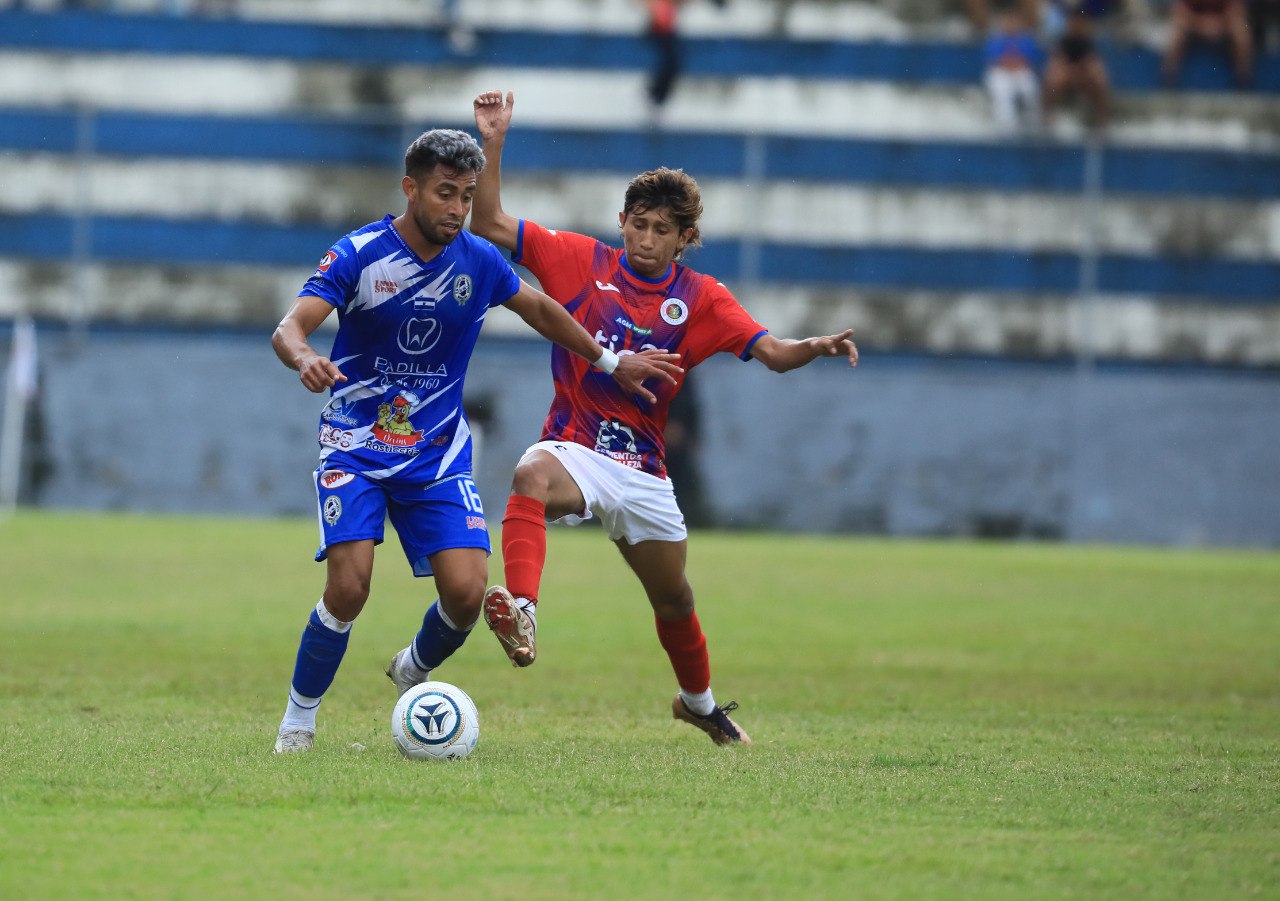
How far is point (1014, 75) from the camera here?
2623 cm

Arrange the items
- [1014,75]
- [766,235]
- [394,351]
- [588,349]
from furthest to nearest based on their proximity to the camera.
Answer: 1. [1014,75]
2. [766,235]
3. [588,349]
4. [394,351]

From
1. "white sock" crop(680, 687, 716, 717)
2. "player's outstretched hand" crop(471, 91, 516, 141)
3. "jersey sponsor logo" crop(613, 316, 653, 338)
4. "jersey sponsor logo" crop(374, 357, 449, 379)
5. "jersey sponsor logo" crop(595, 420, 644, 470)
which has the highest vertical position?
"player's outstretched hand" crop(471, 91, 516, 141)

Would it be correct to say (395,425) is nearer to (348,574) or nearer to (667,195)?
(348,574)

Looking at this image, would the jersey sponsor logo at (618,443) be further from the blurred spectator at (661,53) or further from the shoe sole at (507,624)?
the blurred spectator at (661,53)

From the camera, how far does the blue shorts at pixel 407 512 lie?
6902 millimetres

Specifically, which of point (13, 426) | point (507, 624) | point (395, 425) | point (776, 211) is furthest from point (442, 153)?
point (776, 211)

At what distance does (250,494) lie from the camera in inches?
940

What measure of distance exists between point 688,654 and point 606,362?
1325mm

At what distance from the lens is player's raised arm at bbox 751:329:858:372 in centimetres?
744

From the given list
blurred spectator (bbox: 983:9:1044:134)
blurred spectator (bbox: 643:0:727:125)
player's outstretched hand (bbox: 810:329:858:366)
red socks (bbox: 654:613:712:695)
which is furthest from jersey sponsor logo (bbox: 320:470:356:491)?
blurred spectator (bbox: 983:9:1044:134)

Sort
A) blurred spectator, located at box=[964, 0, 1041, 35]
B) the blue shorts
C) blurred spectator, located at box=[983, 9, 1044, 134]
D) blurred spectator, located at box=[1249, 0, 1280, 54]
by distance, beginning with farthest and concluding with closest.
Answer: blurred spectator, located at box=[964, 0, 1041, 35]
blurred spectator, located at box=[1249, 0, 1280, 54]
blurred spectator, located at box=[983, 9, 1044, 134]
the blue shorts

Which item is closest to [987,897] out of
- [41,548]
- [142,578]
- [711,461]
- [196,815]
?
[196,815]

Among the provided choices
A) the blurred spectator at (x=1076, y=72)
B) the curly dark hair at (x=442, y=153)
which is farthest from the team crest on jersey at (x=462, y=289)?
the blurred spectator at (x=1076, y=72)

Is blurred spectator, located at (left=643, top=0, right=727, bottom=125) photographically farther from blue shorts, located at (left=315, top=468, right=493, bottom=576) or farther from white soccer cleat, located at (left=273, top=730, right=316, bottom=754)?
white soccer cleat, located at (left=273, top=730, right=316, bottom=754)
